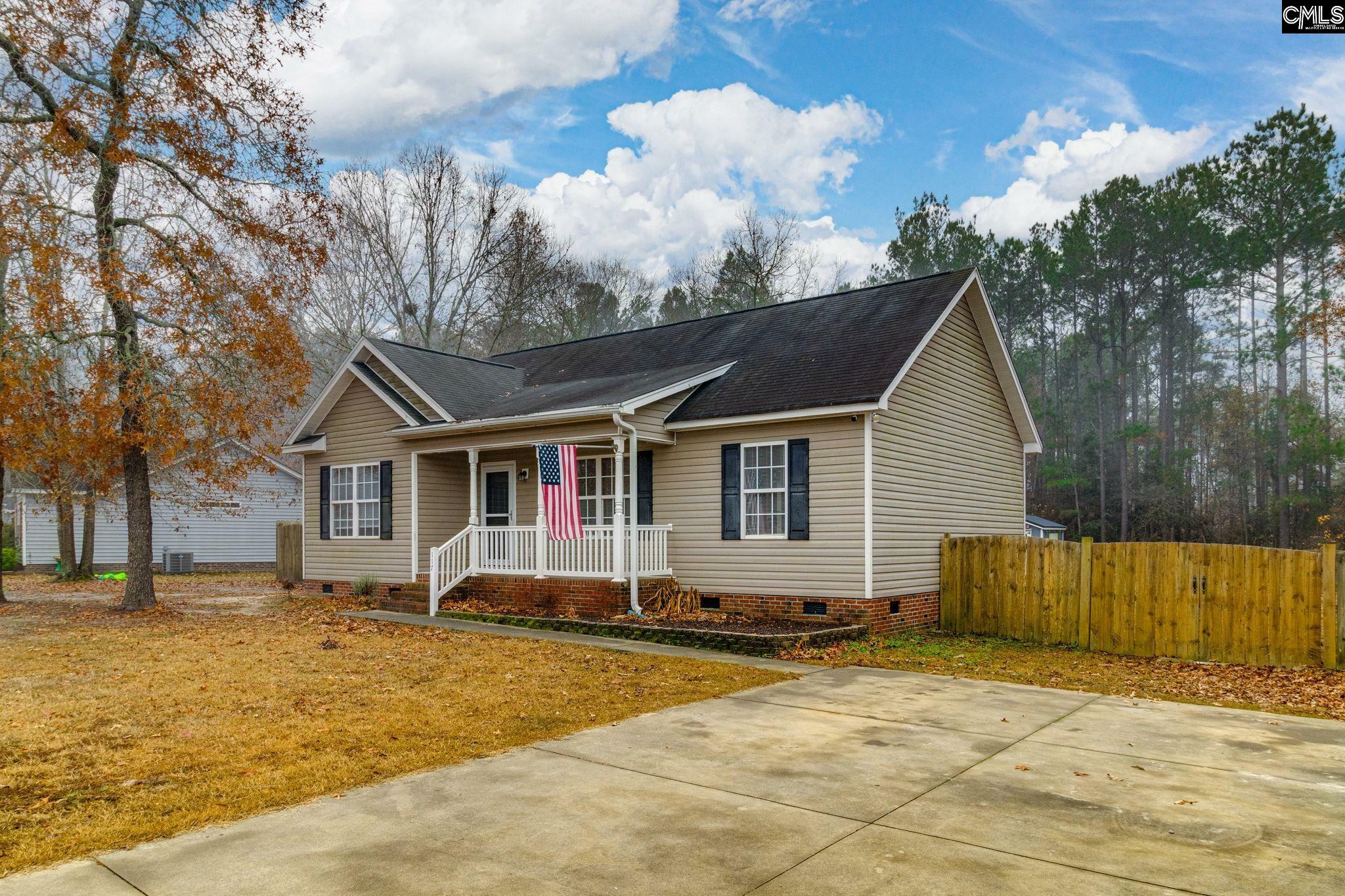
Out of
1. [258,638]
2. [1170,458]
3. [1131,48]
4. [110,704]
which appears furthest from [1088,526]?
[110,704]

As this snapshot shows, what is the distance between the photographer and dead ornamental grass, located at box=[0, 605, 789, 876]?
5.48 metres

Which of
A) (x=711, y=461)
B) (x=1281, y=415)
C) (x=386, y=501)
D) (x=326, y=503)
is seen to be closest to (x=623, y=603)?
(x=711, y=461)

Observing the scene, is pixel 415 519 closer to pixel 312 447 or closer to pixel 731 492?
pixel 312 447

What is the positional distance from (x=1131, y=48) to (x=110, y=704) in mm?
22965

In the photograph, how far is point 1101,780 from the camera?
20.1 ft

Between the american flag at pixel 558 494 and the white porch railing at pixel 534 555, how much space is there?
2.51 ft

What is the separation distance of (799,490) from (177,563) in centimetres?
2420

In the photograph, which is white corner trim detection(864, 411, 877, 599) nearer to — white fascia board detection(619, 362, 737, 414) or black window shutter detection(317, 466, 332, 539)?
white fascia board detection(619, 362, 737, 414)

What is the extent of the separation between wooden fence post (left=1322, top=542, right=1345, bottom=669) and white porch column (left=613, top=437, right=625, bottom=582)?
9375 mm

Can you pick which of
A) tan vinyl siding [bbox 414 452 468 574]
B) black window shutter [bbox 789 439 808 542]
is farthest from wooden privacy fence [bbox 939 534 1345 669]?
tan vinyl siding [bbox 414 452 468 574]

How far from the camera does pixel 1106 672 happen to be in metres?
11.2

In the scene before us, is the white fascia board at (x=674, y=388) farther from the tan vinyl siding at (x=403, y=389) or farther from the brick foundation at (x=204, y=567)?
the brick foundation at (x=204, y=567)

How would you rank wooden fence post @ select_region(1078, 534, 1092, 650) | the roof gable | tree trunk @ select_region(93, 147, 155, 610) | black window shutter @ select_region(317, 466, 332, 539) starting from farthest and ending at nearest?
black window shutter @ select_region(317, 466, 332, 539) < tree trunk @ select_region(93, 147, 155, 610) < the roof gable < wooden fence post @ select_region(1078, 534, 1092, 650)

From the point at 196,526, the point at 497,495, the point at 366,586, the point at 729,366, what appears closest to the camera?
the point at 729,366
